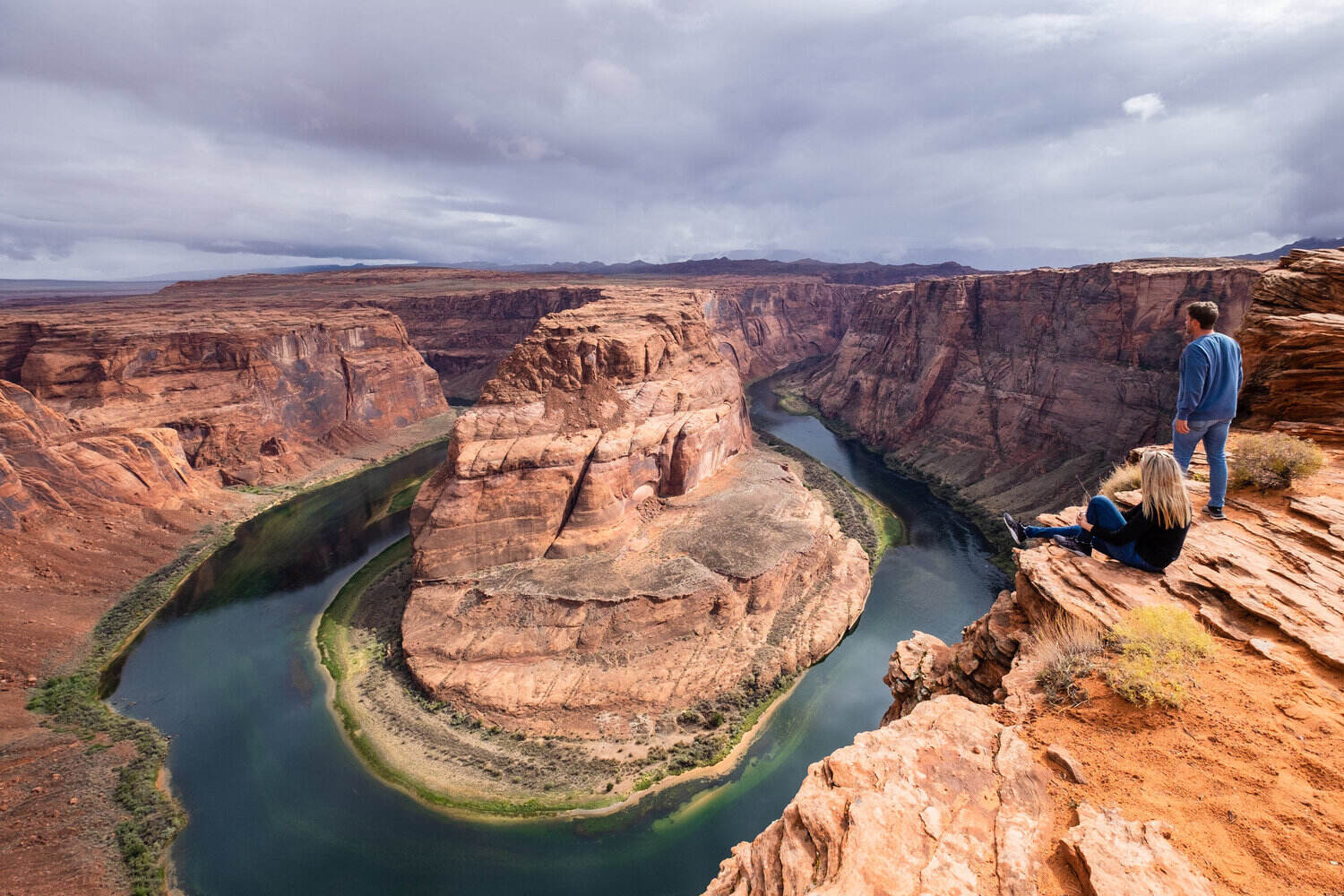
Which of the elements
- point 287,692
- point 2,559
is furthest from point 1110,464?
point 2,559

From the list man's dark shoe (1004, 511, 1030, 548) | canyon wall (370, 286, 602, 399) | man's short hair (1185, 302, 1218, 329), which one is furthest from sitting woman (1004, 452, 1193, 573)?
canyon wall (370, 286, 602, 399)

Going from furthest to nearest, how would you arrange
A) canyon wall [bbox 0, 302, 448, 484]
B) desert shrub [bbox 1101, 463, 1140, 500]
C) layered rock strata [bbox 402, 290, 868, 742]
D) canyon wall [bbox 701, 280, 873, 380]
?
canyon wall [bbox 701, 280, 873, 380], canyon wall [bbox 0, 302, 448, 484], layered rock strata [bbox 402, 290, 868, 742], desert shrub [bbox 1101, 463, 1140, 500]

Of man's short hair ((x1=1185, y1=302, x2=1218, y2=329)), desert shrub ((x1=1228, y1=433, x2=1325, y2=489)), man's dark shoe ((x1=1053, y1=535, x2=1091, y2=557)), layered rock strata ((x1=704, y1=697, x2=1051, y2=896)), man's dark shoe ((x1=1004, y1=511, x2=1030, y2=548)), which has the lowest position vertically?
layered rock strata ((x1=704, y1=697, x2=1051, y2=896))

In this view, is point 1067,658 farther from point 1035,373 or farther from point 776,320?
point 776,320

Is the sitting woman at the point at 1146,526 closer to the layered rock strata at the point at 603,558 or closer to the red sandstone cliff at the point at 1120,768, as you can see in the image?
the red sandstone cliff at the point at 1120,768

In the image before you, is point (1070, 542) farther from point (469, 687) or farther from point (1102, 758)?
point (469, 687)

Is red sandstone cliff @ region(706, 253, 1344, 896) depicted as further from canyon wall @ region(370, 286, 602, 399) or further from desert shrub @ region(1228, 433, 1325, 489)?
canyon wall @ region(370, 286, 602, 399)

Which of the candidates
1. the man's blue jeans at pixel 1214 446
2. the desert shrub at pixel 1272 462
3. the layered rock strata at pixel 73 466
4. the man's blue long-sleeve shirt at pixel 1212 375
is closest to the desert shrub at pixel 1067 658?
the man's blue jeans at pixel 1214 446
